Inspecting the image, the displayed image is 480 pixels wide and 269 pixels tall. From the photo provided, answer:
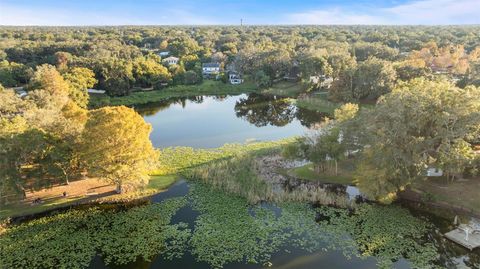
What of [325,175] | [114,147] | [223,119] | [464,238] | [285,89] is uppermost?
[114,147]

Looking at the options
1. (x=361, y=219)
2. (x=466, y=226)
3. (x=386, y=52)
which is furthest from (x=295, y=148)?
(x=386, y=52)

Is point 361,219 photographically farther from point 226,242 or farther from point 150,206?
point 150,206

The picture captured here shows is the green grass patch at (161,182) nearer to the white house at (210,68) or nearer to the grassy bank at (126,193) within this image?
the grassy bank at (126,193)

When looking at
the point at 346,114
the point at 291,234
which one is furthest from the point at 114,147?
the point at 346,114

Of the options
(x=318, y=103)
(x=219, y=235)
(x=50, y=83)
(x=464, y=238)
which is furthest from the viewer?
(x=318, y=103)

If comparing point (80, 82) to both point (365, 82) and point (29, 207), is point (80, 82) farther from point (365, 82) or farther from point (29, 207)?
point (365, 82)

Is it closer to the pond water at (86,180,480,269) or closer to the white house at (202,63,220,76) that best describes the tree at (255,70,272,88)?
the white house at (202,63,220,76)
